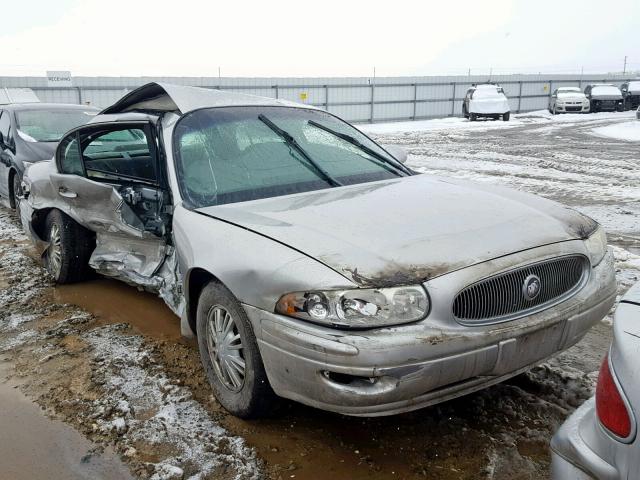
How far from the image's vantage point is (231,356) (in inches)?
113

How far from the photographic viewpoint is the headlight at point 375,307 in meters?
2.28

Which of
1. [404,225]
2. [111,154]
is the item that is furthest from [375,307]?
[111,154]

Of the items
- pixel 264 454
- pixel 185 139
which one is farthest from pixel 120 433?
pixel 185 139

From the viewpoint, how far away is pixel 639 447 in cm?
141

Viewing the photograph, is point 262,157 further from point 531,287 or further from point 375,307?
point 531,287

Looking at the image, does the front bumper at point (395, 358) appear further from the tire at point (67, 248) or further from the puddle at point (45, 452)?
the tire at point (67, 248)

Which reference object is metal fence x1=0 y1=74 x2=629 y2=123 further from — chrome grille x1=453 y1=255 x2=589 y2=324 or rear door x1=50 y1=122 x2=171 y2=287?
chrome grille x1=453 y1=255 x2=589 y2=324

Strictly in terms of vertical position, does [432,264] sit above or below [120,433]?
above

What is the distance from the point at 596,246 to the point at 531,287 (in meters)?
0.69

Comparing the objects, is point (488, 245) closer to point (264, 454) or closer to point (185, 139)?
point (264, 454)

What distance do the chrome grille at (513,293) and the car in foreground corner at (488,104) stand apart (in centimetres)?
2587

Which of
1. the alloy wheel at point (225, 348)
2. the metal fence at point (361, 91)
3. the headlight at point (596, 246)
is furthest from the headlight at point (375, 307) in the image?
the metal fence at point (361, 91)

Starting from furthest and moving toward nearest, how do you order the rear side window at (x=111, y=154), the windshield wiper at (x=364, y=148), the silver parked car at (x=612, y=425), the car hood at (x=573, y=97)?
the car hood at (x=573, y=97) → the windshield wiper at (x=364, y=148) → the rear side window at (x=111, y=154) → the silver parked car at (x=612, y=425)

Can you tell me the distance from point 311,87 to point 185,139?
24711mm
